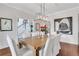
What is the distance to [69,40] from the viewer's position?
1.73m

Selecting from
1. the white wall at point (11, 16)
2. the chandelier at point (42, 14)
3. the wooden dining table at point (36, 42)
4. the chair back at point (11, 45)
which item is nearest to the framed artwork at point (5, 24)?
the white wall at point (11, 16)

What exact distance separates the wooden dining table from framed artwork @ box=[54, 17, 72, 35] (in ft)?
1.04

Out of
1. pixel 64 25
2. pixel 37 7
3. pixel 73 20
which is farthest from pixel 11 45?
pixel 73 20

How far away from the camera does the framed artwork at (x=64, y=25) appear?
5.48 ft

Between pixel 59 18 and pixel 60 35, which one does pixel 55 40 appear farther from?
pixel 59 18

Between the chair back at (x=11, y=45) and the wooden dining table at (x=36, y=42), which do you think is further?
the wooden dining table at (x=36, y=42)

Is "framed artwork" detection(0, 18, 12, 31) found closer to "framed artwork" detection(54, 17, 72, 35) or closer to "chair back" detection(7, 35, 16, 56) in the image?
"chair back" detection(7, 35, 16, 56)

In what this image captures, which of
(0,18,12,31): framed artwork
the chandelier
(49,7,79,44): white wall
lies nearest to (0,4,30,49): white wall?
(0,18,12,31): framed artwork

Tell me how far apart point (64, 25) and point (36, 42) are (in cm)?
71

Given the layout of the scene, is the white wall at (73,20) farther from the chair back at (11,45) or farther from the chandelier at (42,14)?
the chair back at (11,45)

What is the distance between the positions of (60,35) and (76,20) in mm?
447

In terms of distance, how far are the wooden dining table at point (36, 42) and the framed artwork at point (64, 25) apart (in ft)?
1.04

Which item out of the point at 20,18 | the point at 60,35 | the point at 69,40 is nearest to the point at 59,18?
the point at 60,35

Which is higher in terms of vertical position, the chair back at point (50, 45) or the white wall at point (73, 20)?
the white wall at point (73, 20)
